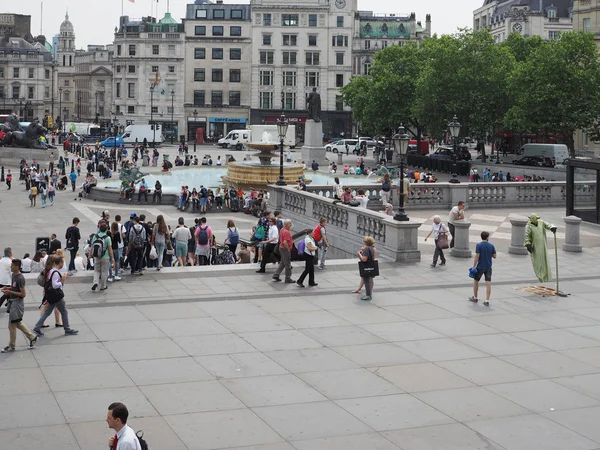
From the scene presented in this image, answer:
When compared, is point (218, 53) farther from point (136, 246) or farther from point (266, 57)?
point (136, 246)

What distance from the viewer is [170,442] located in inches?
438

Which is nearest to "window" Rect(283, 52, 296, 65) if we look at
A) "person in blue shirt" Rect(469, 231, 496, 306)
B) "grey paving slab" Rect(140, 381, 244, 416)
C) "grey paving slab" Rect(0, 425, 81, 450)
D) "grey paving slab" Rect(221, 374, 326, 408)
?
"person in blue shirt" Rect(469, 231, 496, 306)

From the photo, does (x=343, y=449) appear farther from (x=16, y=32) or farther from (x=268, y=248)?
(x=16, y=32)

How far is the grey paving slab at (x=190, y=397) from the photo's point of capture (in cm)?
1236

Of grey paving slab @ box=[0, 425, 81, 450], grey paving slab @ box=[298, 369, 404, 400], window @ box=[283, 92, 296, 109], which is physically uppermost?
window @ box=[283, 92, 296, 109]

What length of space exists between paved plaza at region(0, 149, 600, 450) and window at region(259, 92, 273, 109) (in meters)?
88.8

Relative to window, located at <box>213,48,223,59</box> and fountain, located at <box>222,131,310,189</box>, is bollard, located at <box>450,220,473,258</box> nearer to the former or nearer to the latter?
fountain, located at <box>222,131,310,189</box>

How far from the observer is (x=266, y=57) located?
10906cm

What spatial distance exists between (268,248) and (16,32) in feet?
480

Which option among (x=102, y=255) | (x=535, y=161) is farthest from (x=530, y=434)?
(x=535, y=161)

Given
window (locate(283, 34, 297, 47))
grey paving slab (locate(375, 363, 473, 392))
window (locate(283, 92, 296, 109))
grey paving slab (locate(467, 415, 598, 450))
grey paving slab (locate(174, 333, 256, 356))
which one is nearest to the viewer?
grey paving slab (locate(467, 415, 598, 450))

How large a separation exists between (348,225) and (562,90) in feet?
Answer: 129

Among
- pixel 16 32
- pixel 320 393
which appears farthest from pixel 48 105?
pixel 320 393

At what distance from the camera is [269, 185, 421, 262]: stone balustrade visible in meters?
23.2
